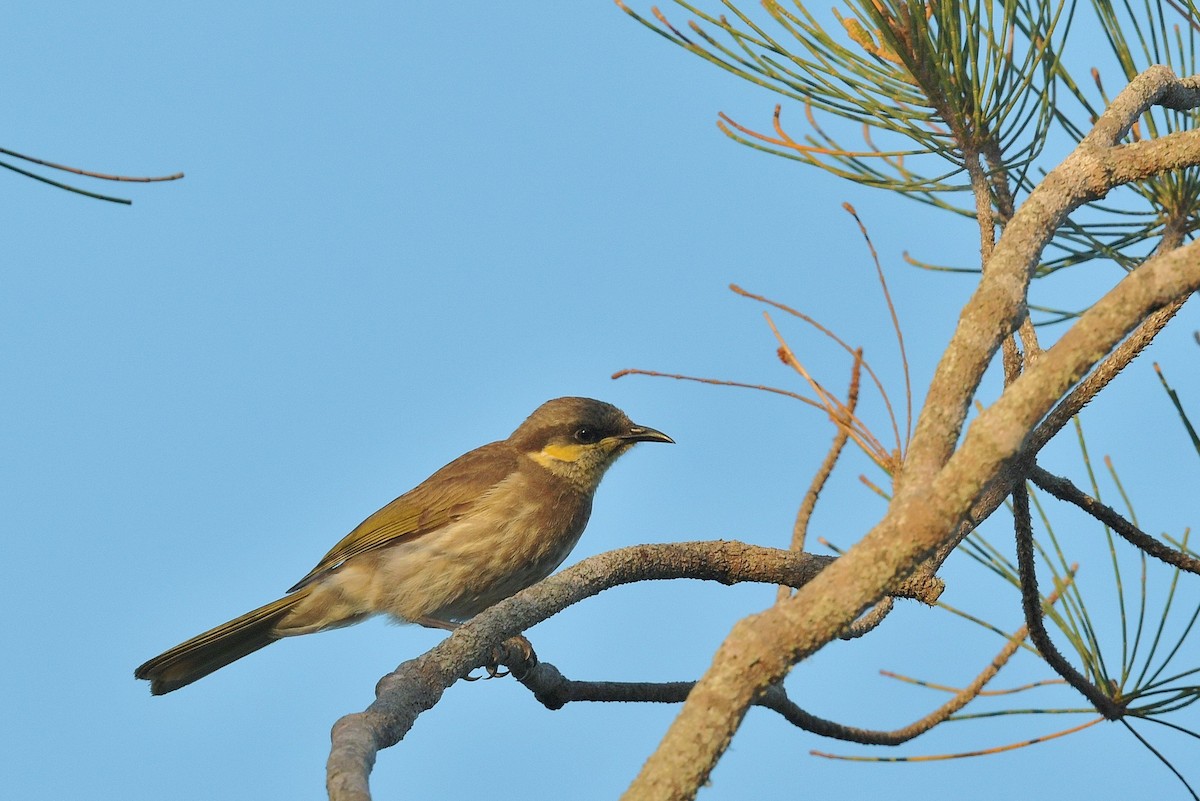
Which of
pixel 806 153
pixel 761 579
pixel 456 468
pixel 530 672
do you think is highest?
pixel 806 153

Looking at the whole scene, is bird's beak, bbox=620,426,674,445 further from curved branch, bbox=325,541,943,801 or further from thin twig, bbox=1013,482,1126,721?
thin twig, bbox=1013,482,1126,721

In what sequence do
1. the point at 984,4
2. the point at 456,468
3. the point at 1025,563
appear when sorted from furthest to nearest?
1. the point at 456,468
2. the point at 984,4
3. the point at 1025,563

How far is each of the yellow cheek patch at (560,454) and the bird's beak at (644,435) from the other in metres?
0.28

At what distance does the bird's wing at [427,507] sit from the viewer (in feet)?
22.0

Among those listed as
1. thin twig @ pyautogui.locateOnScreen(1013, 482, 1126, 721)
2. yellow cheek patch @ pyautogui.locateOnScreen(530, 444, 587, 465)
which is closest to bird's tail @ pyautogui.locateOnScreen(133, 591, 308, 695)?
yellow cheek patch @ pyautogui.locateOnScreen(530, 444, 587, 465)

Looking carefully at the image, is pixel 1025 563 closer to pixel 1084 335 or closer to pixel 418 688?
pixel 1084 335

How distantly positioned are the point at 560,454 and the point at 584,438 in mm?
168

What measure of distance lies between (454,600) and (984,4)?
3.76 metres

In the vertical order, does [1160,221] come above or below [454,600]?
above

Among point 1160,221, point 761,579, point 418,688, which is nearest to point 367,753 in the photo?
point 418,688

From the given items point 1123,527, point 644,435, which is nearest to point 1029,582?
point 1123,527

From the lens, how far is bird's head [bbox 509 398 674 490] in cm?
696

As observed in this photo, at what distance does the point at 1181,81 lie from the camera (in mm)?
4117

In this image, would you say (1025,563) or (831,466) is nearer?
(1025,563)
